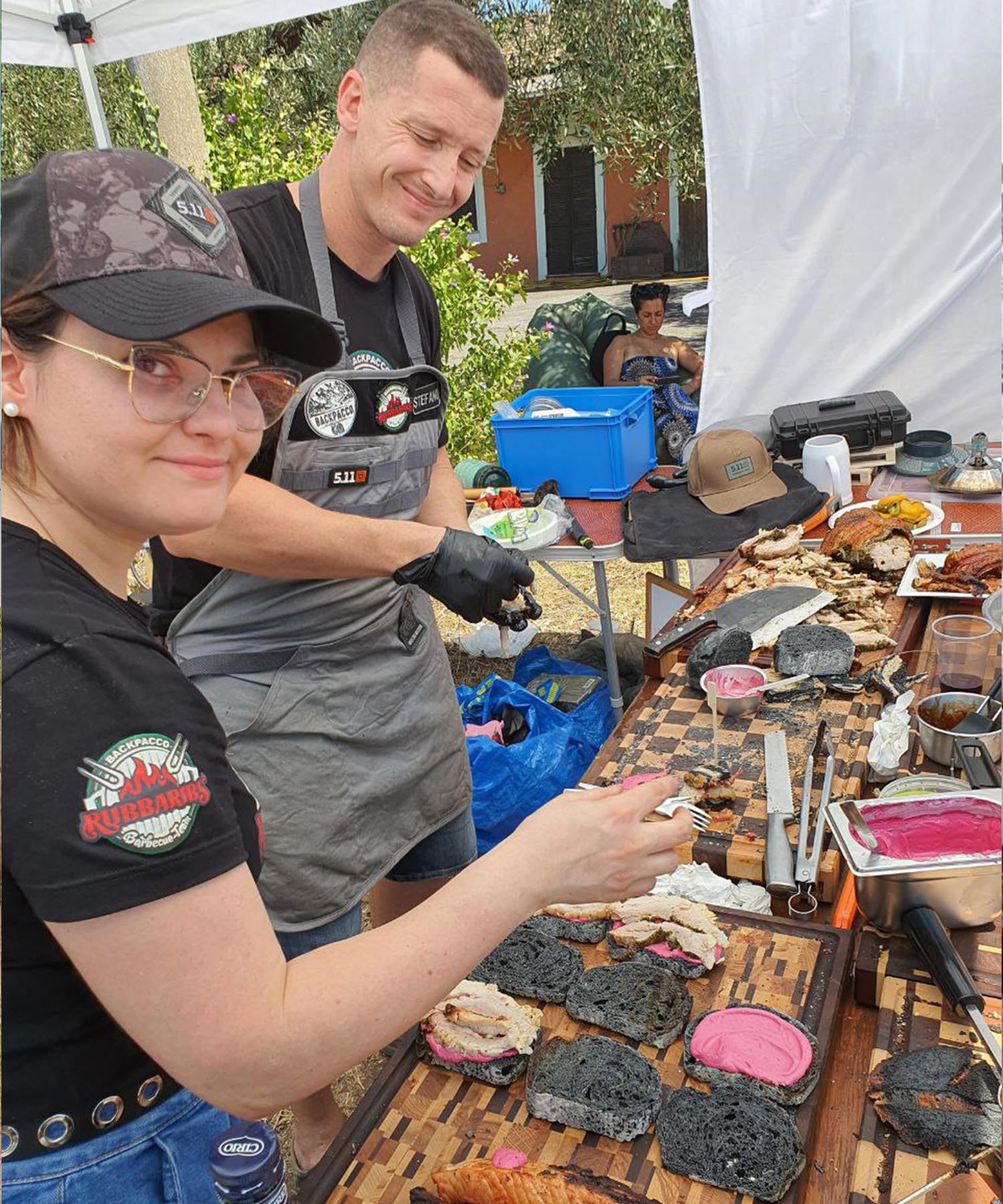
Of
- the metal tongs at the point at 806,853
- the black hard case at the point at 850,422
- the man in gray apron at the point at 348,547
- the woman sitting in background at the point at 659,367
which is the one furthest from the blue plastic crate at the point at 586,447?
the metal tongs at the point at 806,853

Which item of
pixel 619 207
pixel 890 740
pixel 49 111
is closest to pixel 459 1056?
pixel 890 740

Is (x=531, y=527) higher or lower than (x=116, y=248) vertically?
lower

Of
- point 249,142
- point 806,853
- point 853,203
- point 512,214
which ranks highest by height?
point 512,214

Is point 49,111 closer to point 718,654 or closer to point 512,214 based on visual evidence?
point 718,654

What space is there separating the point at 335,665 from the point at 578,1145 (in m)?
1.18

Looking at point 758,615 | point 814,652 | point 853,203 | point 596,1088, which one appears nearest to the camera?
point 596,1088

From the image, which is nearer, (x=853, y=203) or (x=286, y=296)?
(x=286, y=296)

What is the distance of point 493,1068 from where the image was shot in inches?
56.6

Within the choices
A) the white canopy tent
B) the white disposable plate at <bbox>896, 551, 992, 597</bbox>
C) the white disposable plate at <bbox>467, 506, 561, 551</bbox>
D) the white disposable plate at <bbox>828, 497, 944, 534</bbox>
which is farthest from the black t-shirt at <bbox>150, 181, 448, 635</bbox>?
the white canopy tent

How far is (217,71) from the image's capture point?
1018 centimetres

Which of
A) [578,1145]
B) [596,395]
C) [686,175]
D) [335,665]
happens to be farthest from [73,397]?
[686,175]

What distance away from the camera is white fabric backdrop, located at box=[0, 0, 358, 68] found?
13.1 feet

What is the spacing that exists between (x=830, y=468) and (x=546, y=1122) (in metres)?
3.01

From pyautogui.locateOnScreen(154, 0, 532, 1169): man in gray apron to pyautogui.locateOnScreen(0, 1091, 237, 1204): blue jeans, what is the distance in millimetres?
884
